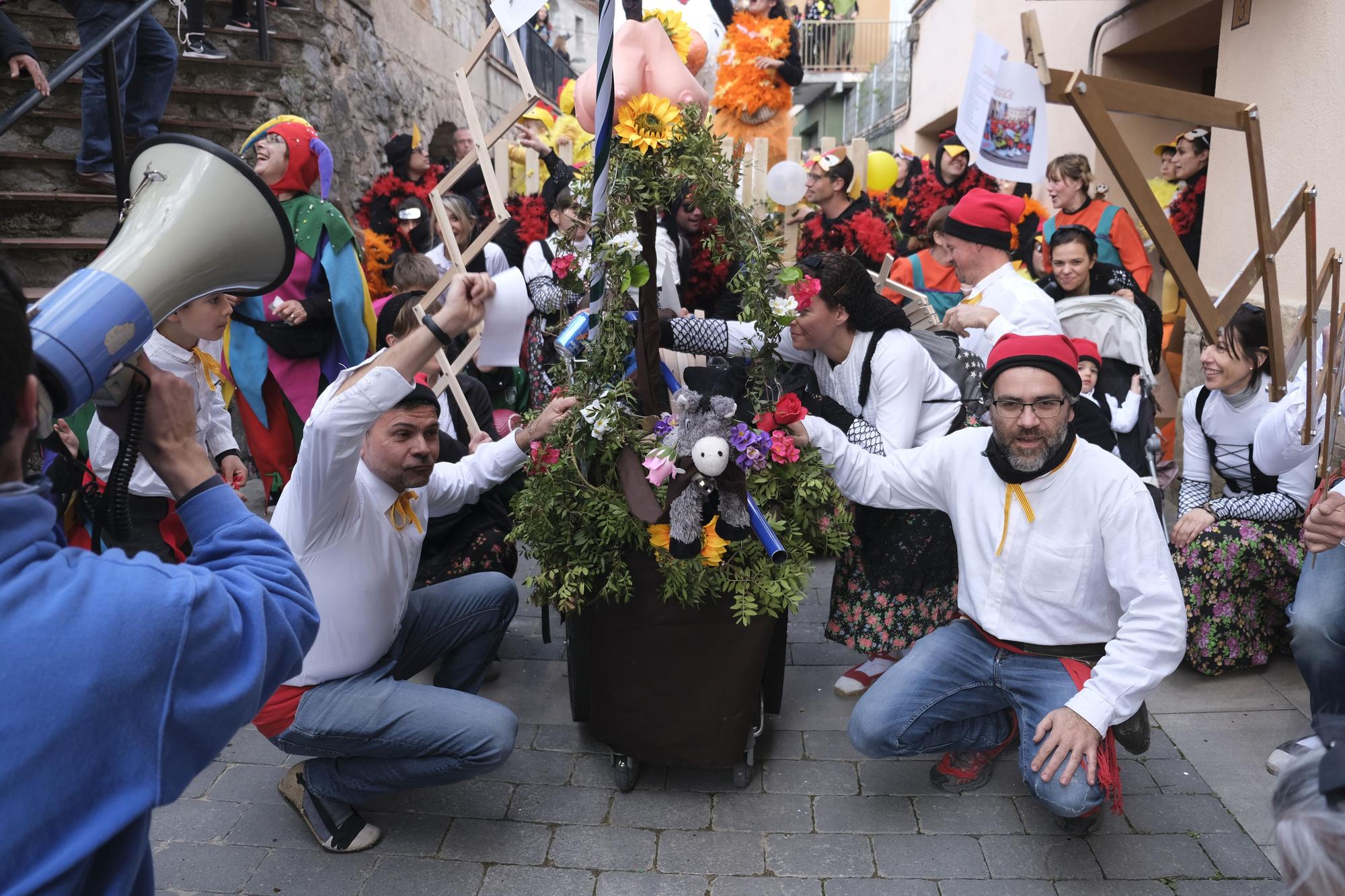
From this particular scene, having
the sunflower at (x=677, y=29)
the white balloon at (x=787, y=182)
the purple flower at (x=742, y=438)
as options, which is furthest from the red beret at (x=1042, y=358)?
the white balloon at (x=787, y=182)

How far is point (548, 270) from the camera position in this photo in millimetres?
5160

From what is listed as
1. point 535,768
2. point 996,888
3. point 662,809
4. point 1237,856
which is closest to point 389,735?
point 535,768

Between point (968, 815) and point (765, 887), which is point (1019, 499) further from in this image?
point (765, 887)

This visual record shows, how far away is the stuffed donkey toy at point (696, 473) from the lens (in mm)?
2832

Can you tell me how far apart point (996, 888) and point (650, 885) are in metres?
0.97

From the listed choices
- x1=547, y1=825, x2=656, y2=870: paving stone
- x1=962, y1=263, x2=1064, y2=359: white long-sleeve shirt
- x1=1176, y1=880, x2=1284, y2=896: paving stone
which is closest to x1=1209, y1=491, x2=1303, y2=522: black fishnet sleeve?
x1=962, y1=263, x2=1064, y2=359: white long-sleeve shirt

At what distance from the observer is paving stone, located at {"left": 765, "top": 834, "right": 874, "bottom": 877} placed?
283 cm

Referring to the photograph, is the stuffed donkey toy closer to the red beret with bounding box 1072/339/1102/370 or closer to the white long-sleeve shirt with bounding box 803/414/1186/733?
the white long-sleeve shirt with bounding box 803/414/1186/733

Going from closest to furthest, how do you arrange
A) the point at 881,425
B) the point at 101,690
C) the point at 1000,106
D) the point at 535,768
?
the point at 101,690, the point at 535,768, the point at 881,425, the point at 1000,106

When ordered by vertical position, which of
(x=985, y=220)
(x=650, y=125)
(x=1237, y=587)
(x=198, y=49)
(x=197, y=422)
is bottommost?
(x=1237, y=587)

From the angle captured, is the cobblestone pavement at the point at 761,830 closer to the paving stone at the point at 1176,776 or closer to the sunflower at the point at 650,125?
the paving stone at the point at 1176,776

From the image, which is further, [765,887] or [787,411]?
[787,411]

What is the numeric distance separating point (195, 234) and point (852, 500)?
2.40 metres

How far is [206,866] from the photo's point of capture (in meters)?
2.85
